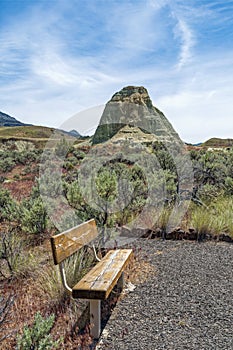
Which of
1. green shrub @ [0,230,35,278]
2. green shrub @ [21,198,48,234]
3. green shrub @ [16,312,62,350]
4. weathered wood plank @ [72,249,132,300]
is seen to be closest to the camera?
green shrub @ [16,312,62,350]

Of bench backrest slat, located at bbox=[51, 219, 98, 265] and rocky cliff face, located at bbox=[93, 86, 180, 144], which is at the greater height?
rocky cliff face, located at bbox=[93, 86, 180, 144]

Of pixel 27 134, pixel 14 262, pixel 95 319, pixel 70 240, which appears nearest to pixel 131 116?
pixel 14 262

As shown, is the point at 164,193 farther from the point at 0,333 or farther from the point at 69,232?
the point at 0,333

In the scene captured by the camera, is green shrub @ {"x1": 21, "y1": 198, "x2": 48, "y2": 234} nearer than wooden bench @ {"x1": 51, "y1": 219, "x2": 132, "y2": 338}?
No

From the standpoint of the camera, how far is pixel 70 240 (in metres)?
3.25

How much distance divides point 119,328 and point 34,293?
3.16ft

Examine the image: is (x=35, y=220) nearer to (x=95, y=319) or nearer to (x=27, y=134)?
(x=95, y=319)

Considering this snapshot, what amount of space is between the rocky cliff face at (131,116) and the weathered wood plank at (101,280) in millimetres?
13096

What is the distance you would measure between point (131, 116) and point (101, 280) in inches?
769

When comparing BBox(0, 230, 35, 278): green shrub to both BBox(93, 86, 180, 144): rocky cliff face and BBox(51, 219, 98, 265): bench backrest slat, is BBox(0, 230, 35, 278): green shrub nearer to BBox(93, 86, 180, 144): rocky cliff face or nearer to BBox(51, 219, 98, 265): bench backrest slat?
BBox(51, 219, 98, 265): bench backrest slat

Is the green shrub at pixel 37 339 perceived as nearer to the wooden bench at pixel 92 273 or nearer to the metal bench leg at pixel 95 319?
the wooden bench at pixel 92 273

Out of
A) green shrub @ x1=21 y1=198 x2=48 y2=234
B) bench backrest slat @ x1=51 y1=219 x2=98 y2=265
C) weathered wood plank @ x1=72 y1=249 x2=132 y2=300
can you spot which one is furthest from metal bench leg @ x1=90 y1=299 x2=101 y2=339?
green shrub @ x1=21 y1=198 x2=48 y2=234

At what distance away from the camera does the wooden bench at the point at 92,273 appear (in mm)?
2635

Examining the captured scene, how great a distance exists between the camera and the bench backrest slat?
2.89 m
